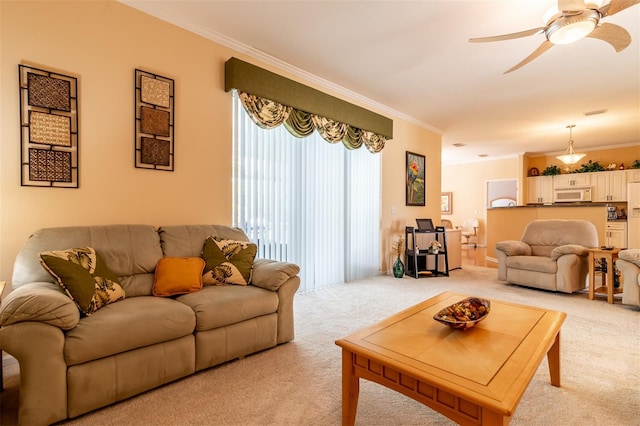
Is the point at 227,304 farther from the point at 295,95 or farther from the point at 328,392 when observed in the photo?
the point at 295,95

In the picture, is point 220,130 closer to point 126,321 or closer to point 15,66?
point 15,66

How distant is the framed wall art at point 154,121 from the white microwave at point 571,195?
9323mm

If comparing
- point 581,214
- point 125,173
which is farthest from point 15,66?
point 581,214

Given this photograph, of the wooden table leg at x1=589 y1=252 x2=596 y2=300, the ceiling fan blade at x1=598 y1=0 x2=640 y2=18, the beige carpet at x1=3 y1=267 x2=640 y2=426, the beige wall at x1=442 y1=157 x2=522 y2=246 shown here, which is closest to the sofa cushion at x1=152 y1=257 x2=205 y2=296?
the beige carpet at x1=3 y1=267 x2=640 y2=426

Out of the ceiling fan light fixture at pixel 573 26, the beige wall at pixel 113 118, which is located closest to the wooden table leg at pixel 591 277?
the ceiling fan light fixture at pixel 573 26

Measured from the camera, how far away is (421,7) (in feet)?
8.70

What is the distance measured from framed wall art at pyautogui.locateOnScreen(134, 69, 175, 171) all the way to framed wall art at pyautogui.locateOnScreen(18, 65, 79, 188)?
17.3 inches

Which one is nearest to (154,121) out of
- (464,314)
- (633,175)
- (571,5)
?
(464,314)

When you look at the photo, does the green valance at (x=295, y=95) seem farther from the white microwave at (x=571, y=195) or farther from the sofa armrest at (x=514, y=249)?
the white microwave at (x=571, y=195)

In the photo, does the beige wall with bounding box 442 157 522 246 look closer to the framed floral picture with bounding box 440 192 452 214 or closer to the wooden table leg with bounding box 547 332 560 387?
the framed floral picture with bounding box 440 192 452 214

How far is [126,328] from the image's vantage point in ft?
5.65

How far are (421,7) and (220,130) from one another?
2.14m

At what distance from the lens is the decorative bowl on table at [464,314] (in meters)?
1.62

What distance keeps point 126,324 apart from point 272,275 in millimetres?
1024
